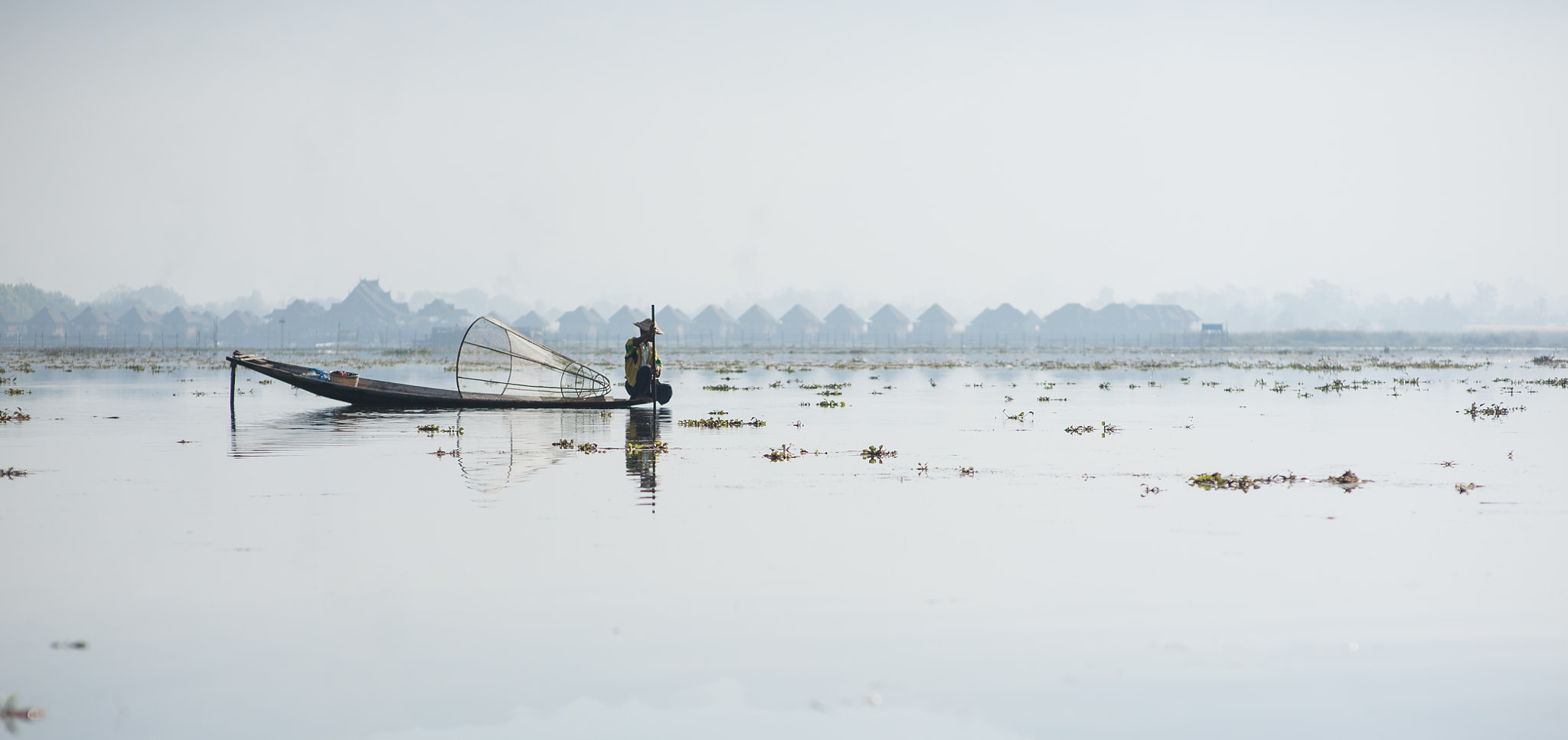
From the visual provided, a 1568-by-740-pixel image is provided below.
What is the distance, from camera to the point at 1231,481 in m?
16.6

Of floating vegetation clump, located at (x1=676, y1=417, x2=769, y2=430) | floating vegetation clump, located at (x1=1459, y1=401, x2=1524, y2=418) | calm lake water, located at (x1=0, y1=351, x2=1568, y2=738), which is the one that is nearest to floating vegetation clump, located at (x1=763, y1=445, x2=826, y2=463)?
calm lake water, located at (x1=0, y1=351, x2=1568, y2=738)

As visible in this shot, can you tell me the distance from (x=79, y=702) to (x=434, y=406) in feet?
72.8

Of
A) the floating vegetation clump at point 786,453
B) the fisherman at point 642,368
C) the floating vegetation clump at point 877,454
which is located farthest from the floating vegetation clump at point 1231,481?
the fisherman at point 642,368

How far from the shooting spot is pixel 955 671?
7.69 meters

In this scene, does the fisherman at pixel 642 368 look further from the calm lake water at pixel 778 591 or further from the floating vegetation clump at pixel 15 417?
the floating vegetation clump at pixel 15 417

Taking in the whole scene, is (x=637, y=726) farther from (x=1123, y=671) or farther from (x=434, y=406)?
(x=434, y=406)

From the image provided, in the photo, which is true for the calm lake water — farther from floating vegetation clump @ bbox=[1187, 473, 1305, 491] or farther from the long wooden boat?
the long wooden boat

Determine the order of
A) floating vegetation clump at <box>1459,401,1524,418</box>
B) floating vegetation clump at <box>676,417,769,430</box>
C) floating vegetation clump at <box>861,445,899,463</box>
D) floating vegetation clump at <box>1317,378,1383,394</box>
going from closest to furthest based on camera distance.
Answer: floating vegetation clump at <box>861,445,899,463</box>
floating vegetation clump at <box>676,417,769,430</box>
floating vegetation clump at <box>1459,401,1524,418</box>
floating vegetation clump at <box>1317,378,1383,394</box>

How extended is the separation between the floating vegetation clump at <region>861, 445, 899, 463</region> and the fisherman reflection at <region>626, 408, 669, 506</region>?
12.3 feet

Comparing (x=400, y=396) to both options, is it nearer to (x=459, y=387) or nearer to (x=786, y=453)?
(x=459, y=387)

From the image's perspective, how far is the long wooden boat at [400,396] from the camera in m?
28.9

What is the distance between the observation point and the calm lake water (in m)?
7.08

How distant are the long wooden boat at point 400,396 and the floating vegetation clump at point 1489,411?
22.2 m

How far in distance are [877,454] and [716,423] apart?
6.98 meters
